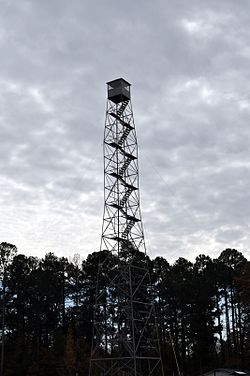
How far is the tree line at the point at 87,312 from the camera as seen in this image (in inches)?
2287

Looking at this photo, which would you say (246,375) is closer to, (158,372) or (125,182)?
(158,372)

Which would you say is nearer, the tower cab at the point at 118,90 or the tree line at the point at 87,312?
the tower cab at the point at 118,90

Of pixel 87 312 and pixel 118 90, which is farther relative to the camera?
pixel 87 312

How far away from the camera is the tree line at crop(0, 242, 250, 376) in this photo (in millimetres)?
58094

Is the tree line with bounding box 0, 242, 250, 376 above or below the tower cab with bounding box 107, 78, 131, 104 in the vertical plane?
below

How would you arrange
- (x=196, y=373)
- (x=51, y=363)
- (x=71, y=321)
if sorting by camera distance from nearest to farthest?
1. (x=51, y=363)
2. (x=196, y=373)
3. (x=71, y=321)

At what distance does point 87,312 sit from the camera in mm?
66875

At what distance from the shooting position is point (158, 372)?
196 ft

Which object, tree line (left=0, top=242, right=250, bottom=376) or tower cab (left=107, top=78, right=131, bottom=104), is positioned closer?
tower cab (left=107, top=78, right=131, bottom=104)

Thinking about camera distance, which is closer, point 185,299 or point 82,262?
point 185,299

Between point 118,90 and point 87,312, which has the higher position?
point 118,90

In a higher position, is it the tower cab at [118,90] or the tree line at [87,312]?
the tower cab at [118,90]

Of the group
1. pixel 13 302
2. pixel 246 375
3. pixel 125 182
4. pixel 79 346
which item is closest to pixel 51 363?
pixel 79 346

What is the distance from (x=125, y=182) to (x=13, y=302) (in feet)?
90.3
